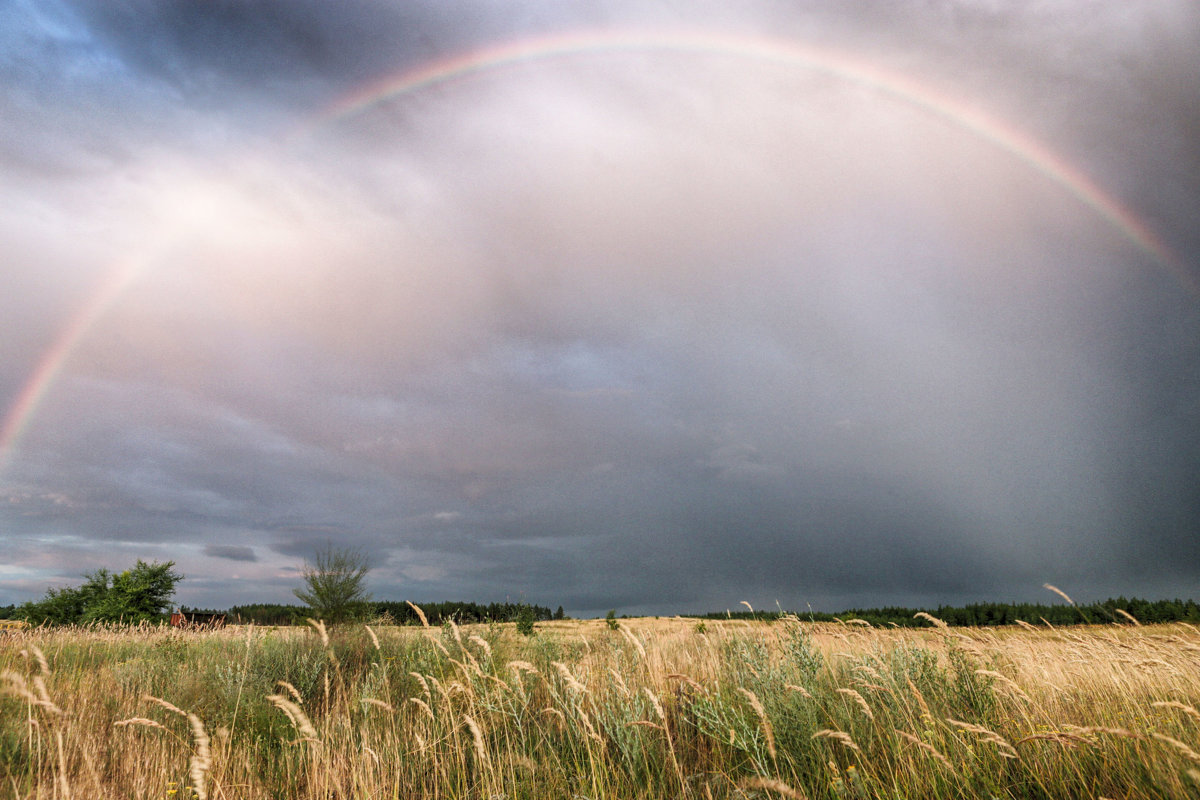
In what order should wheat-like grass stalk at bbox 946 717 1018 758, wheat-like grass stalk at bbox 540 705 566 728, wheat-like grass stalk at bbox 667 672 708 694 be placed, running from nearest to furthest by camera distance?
1. wheat-like grass stalk at bbox 946 717 1018 758
2. wheat-like grass stalk at bbox 667 672 708 694
3. wheat-like grass stalk at bbox 540 705 566 728

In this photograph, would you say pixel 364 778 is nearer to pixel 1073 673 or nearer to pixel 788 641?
pixel 788 641

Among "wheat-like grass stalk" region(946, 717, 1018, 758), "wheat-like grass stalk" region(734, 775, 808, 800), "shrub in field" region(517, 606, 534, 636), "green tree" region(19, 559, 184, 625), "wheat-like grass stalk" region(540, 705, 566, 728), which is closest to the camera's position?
"wheat-like grass stalk" region(734, 775, 808, 800)

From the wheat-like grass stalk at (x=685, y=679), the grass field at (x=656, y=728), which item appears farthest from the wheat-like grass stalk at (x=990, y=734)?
the wheat-like grass stalk at (x=685, y=679)

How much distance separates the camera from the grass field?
4.38 meters

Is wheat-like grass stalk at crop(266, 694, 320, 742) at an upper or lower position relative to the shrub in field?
upper

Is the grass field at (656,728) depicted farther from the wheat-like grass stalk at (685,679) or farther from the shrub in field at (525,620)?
the shrub in field at (525,620)

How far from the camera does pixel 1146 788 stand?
13.2ft

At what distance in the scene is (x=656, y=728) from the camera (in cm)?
539

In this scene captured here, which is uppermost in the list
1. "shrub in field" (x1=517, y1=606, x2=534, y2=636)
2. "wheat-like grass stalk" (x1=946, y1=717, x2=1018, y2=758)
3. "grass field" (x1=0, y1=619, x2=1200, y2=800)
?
"wheat-like grass stalk" (x1=946, y1=717, x2=1018, y2=758)

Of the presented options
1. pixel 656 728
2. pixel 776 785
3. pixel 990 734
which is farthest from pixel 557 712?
pixel 990 734

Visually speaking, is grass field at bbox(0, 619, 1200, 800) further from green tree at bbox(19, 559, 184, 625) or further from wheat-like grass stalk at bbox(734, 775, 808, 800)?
green tree at bbox(19, 559, 184, 625)

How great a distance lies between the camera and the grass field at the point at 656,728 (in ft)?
14.4

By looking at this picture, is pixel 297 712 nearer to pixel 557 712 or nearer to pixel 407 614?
pixel 557 712

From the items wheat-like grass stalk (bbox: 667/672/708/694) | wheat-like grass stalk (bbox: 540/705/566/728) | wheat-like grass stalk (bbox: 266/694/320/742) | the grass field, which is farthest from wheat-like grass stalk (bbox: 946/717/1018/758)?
wheat-like grass stalk (bbox: 266/694/320/742)
